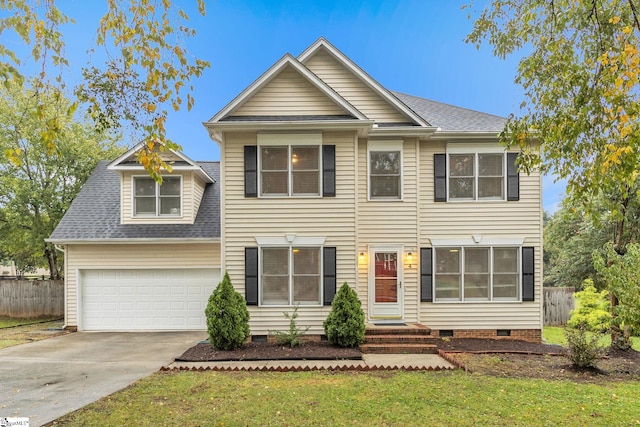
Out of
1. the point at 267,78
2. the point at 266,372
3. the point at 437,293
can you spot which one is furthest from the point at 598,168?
the point at 267,78

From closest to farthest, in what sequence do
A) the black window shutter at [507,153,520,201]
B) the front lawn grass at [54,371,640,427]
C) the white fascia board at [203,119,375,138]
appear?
the front lawn grass at [54,371,640,427], the white fascia board at [203,119,375,138], the black window shutter at [507,153,520,201]

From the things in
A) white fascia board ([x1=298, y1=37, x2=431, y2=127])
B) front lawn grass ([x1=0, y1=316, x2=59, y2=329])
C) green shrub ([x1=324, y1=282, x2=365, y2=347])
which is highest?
white fascia board ([x1=298, y1=37, x2=431, y2=127])

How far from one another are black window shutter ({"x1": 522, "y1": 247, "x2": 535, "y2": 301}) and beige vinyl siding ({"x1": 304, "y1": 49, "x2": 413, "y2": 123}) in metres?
5.13

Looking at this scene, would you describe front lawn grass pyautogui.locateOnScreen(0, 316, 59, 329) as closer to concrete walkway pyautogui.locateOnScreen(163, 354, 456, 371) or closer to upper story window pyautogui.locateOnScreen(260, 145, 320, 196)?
concrete walkway pyautogui.locateOnScreen(163, 354, 456, 371)

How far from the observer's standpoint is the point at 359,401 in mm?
5559

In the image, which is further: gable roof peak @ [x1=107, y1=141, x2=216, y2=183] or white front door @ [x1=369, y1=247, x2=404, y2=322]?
gable roof peak @ [x1=107, y1=141, x2=216, y2=183]

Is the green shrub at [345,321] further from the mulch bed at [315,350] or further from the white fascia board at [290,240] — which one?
the white fascia board at [290,240]

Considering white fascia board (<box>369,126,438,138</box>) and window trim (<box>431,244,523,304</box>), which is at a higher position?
white fascia board (<box>369,126,438,138</box>)

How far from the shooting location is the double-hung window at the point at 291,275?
953 centimetres

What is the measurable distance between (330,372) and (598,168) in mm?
5374

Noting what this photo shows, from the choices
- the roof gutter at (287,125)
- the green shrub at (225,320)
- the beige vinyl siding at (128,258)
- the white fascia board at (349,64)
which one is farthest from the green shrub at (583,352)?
the beige vinyl siding at (128,258)

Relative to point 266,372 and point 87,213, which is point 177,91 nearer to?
point 266,372

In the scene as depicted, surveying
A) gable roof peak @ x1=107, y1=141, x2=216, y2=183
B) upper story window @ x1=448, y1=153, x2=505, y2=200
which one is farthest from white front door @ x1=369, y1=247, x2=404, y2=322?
gable roof peak @ x1=107, y1=141, x2=216, y2=183

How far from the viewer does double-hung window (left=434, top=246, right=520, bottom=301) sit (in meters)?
10.4
